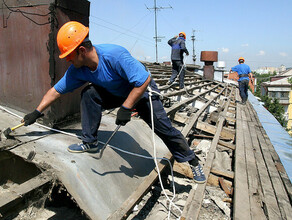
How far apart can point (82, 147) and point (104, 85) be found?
702 millimetres

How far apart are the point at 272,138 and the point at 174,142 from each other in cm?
281

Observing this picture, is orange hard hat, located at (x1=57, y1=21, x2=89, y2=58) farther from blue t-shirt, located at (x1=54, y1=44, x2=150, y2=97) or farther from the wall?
the wall

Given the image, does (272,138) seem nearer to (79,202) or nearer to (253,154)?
(253,154)

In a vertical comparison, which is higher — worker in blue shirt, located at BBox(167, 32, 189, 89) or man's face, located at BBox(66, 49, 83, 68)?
worker in blue shirt, located at BBox(167, 32, 189, 89)

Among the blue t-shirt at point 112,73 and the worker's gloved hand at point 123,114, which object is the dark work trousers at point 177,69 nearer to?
the blue t-shirt at point 112,73

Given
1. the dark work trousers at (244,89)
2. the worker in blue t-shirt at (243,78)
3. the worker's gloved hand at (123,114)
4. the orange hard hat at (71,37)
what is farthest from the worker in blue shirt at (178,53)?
the orange hard hat at (71,37)

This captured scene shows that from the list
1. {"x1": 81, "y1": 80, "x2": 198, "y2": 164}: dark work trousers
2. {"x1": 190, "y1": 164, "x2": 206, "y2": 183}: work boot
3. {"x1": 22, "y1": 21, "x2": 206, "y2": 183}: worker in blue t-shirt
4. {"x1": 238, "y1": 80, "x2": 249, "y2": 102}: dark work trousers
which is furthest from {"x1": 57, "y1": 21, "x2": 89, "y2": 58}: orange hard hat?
{"x1": 238, "y1": 80, "x2": 249, "y2": 102}: dark work trousers

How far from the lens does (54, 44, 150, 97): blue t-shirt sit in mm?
2084

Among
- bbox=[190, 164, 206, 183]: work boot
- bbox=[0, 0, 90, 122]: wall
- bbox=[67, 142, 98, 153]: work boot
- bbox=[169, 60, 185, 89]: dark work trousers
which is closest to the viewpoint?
bbox=[67, 142, 98, 153]: work boot

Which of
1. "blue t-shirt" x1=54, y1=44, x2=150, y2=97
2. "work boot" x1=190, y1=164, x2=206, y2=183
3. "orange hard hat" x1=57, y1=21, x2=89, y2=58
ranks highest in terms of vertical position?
"orange hard hat" x1=57, y1=21, x2=89, y2=58

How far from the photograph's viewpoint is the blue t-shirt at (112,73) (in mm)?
2084

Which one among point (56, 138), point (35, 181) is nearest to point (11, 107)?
point (56, 138)

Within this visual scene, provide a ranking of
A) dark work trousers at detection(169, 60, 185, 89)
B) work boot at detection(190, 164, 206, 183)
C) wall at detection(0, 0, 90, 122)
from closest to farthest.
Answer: work boot at detection(190, 164, 206, 183) < wall at detection(0, 0, 90, 122) < dark work trousers at detection(169, 60, 185, 89)

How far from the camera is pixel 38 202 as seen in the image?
1.80m
